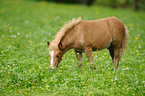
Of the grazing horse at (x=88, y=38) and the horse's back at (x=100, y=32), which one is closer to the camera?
the grazing horse at (x=88, y=38)

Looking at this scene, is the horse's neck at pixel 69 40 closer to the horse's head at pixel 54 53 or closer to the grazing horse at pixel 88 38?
the grazing horse at pixel 88 38

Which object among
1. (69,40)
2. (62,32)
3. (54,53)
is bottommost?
(54,53)

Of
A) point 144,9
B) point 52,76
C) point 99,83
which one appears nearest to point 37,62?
point 52,76

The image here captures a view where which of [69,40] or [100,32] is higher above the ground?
[100,32]

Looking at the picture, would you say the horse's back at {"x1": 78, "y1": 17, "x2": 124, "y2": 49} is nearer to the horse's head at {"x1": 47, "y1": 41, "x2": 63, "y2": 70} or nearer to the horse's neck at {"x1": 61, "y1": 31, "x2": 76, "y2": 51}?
the horse's neck at {"x1": 61, "y1": 31, "x2": 76, "y2": 51}

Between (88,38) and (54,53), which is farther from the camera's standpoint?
(88,38)

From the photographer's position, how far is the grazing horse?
623 centimetres

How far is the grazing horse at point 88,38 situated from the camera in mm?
6230

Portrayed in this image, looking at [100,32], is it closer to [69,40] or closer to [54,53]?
[69,40]

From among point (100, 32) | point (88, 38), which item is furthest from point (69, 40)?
point (100, 32)

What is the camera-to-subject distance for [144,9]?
3161cm

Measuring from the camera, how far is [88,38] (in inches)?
255

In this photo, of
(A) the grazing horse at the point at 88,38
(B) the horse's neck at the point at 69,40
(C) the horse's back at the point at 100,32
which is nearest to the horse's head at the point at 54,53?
(A) the grazing horse at the point at 88,38

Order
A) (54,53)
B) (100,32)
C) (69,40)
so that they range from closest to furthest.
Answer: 1. (54,53)
2. (69,40)
3. (100,32)
